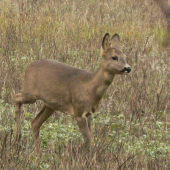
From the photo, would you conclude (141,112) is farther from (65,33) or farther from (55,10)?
(55,10)

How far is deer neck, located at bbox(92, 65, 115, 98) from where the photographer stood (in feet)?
14.6

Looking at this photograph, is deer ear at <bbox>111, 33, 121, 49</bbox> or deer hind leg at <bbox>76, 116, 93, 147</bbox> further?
deer ear at <bbox>111, 33, 121, 49</bbox>

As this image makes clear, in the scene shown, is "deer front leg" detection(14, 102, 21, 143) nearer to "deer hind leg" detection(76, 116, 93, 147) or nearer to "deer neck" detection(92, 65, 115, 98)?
"deer hind leg" detection(76, 116, 93, 147)

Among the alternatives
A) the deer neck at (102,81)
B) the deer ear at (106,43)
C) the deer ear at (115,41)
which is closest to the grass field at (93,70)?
the deer neck at (102,81)

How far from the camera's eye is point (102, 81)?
4477mm

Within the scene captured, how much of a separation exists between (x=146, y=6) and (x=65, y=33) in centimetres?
484

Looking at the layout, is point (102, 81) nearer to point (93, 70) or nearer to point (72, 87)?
point (72, 87)

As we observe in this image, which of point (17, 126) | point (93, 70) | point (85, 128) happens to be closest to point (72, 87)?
point (85, 128)

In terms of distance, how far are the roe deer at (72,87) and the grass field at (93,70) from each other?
7.6 inches

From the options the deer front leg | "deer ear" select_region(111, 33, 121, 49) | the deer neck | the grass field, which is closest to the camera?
the grass field

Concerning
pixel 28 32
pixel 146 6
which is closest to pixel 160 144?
pixel 28 32

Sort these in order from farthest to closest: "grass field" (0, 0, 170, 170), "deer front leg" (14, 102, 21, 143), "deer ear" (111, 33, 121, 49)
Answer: "deer ear" (111, 33, 121, 49), "deer front leg" (14, 102, 21, 143), "grass field" (0, 0, 170, 170)

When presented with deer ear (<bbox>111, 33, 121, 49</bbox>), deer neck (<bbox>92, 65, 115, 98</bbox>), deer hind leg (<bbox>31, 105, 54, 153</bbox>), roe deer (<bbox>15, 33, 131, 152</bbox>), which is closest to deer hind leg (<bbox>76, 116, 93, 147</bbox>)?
roe deer (<bbox>15, 33, 131, 152</bbox>)

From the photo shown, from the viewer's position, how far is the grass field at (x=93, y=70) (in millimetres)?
3929
